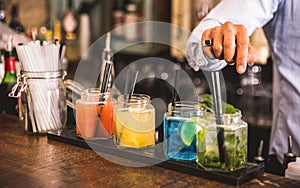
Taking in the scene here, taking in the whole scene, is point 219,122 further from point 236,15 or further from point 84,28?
point 84,28

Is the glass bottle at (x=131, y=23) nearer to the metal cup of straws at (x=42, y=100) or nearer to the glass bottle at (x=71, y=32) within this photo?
the glass bottle at (x=71, y=32)

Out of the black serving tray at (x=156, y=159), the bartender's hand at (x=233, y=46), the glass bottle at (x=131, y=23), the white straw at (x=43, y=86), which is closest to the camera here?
the black serving tray at (x=156, y=159)

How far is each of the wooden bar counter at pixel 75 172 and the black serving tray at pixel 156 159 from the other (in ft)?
0.04

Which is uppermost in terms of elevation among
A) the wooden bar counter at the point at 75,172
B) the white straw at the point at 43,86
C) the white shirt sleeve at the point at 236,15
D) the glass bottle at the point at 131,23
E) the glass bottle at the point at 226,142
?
the glass bottle at the point at 131,23

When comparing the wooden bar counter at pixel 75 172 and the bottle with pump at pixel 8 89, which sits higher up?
the bottle with pump at pixel 8 89

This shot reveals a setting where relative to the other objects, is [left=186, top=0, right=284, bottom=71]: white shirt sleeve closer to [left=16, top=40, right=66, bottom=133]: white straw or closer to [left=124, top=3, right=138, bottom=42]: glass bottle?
[left=16, top=40, right=66, bottom=133]: white straw

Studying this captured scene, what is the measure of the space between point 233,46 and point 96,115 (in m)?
0.47

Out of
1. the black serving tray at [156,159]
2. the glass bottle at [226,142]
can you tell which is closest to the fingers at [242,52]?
the glass bottle at [226,142]

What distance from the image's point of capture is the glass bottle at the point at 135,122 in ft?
5.12

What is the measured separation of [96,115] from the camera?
1700 mm

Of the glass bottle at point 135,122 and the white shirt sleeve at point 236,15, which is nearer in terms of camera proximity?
the glass bottle at point 135,122

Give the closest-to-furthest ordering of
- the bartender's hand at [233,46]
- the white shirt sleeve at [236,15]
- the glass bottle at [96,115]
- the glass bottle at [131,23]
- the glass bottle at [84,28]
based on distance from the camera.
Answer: the bartender's hand at [233,46] < the glass bottle at [96,115] < the white shirt sleeve at [236,15] < the glass bottle at [131,23] < the glass bottle at [84,28]

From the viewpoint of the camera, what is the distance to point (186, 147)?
149 cm

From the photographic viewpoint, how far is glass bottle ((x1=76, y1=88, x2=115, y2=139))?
170cm
